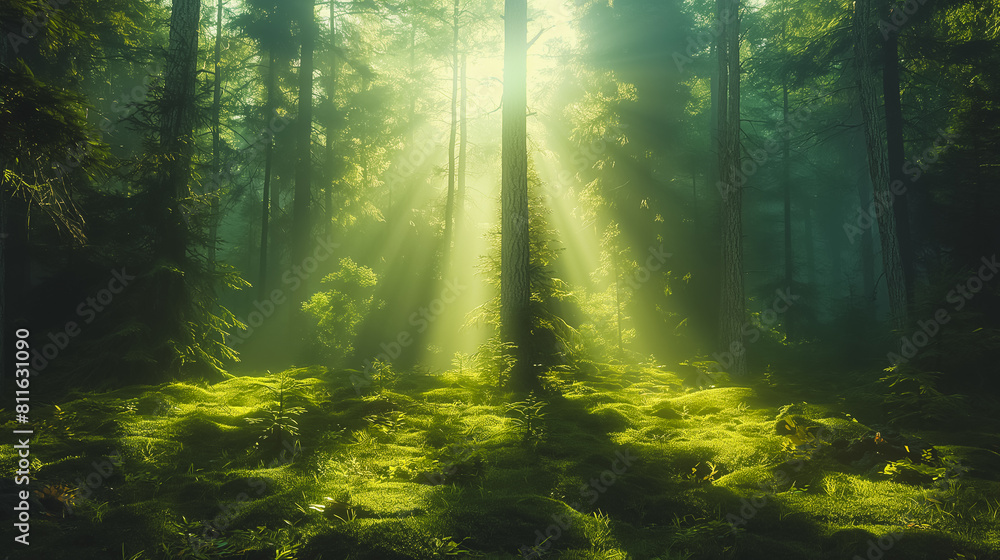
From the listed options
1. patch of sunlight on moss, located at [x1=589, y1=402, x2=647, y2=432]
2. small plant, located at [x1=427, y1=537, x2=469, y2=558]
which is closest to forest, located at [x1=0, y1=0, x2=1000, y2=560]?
small plant, located at [x1=427, y1=537, x2=469, y2=558]

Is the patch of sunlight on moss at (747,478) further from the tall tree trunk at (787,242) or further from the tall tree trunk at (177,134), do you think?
the tall tree trunk at (787,242)

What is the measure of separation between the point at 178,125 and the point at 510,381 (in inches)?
311

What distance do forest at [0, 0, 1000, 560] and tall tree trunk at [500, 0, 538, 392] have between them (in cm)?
6

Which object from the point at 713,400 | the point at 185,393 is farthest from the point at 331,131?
the point at 713,400

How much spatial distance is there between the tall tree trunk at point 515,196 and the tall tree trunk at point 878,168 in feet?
29.1

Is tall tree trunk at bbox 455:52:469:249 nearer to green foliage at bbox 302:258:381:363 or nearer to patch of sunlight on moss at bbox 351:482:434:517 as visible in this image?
green foliage at bbox 302:258:381:363

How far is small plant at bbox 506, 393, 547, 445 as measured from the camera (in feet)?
20.8

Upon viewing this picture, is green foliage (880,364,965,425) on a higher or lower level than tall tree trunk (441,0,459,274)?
lower

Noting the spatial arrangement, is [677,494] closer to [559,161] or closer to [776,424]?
[776,424]

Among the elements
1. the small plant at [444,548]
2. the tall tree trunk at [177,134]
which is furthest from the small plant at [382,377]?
the small plant at [444,548]

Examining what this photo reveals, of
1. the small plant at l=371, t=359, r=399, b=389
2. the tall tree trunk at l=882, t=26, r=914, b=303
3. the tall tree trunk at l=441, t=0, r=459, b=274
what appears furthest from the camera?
the tall tree trunk at l=441, t=0, r=459, b=274

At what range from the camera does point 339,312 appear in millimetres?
16484

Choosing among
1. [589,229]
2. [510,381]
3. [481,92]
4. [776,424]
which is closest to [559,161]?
[589,229]

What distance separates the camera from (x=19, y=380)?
8.98m
